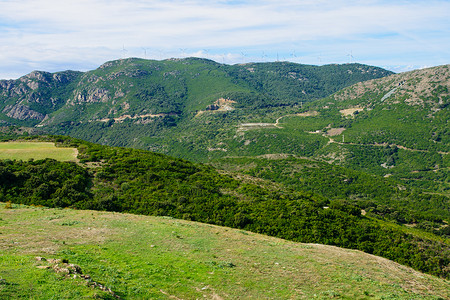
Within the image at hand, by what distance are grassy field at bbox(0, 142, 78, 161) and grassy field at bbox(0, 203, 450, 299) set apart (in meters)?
27.4

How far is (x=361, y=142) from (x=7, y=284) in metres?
169

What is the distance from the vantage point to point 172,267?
671 inches

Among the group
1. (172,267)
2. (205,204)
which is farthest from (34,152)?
(172,267)

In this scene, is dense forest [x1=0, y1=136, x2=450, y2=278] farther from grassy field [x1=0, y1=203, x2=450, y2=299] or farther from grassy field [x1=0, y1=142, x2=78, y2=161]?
grassy field [x1=0, y1=203, x2=450, y2=299]

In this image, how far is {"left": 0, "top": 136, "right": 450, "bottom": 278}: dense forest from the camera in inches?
1310

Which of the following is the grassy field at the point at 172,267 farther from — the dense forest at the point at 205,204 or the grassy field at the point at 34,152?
the grassy field at the point at 34,152

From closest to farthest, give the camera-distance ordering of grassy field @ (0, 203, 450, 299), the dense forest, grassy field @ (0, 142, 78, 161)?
grassy field @ (0, 203, 450, 299)
the dense forest
grassy field @ (0, 142, 78, 161)

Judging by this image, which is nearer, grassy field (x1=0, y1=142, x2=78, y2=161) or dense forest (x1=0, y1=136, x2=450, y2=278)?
dense forest (x1=0, y1=136, x2=450, y2=278)

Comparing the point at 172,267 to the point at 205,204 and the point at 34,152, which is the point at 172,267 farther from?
the point at 34,152

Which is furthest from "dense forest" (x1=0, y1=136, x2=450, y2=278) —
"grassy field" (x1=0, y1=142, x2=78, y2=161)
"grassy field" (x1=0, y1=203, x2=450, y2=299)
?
"grassy field" (x1=0, y1=203, x2=450, y2=299)

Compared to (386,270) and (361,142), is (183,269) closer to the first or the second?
(386,270)

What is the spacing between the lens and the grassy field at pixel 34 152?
4972 cm

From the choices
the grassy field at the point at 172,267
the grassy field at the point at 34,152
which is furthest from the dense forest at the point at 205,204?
the grassy field at the point at 172,267

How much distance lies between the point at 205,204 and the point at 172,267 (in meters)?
22.5
